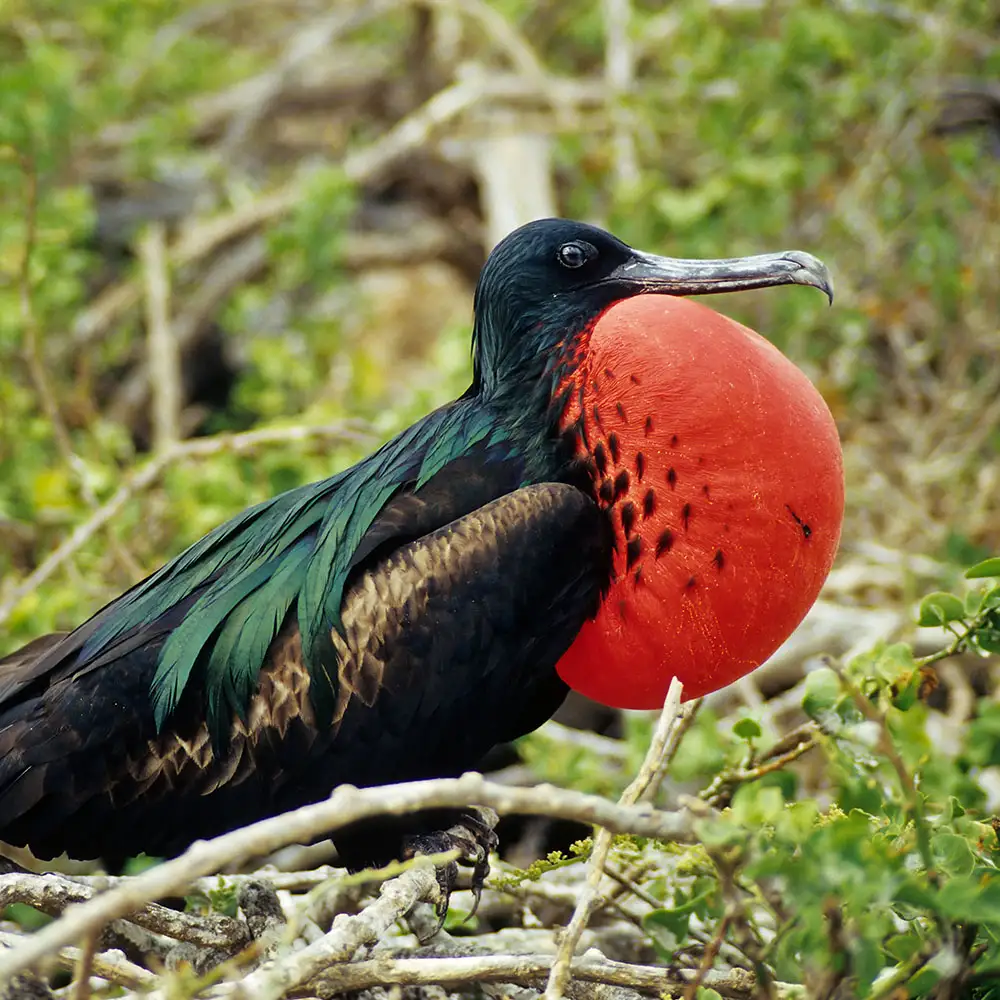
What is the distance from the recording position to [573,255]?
88.4 inches

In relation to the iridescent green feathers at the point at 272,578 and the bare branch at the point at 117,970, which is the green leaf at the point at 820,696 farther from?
the bare branch at the point at 117,970

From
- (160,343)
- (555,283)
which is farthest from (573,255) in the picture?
(160,343)

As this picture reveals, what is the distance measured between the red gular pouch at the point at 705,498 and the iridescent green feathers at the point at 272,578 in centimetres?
27

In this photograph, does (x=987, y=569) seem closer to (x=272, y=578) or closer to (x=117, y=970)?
(x=272, y=578)

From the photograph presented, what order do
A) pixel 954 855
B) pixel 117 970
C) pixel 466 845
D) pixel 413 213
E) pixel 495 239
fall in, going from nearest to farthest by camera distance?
pixel 954 855
pixel 117 970
pixel 466 845
pixel 495 239
pixel 413 213

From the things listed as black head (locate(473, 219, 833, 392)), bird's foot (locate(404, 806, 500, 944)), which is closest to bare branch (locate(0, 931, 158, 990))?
bird's foot (locate(404, 806, 500, 944))

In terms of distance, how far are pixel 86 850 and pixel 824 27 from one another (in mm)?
2827

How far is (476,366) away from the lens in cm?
238

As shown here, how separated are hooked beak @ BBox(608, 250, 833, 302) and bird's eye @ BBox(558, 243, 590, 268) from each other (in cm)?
5

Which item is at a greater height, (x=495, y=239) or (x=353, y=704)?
(x=495, y=239)

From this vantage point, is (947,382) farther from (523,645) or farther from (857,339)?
(523,645)

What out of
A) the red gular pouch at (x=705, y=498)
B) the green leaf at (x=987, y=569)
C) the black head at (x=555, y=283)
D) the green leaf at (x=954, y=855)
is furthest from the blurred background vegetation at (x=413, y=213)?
the green leaf at (x=954, y=855)

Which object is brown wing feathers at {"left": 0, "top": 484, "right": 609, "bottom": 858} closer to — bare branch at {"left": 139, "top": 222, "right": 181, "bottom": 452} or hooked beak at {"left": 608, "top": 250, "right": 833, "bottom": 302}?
hooked beak at {"left": 608, "top": 250, "right": 833, "bottom": 302}

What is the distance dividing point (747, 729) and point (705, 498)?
1.07ft
